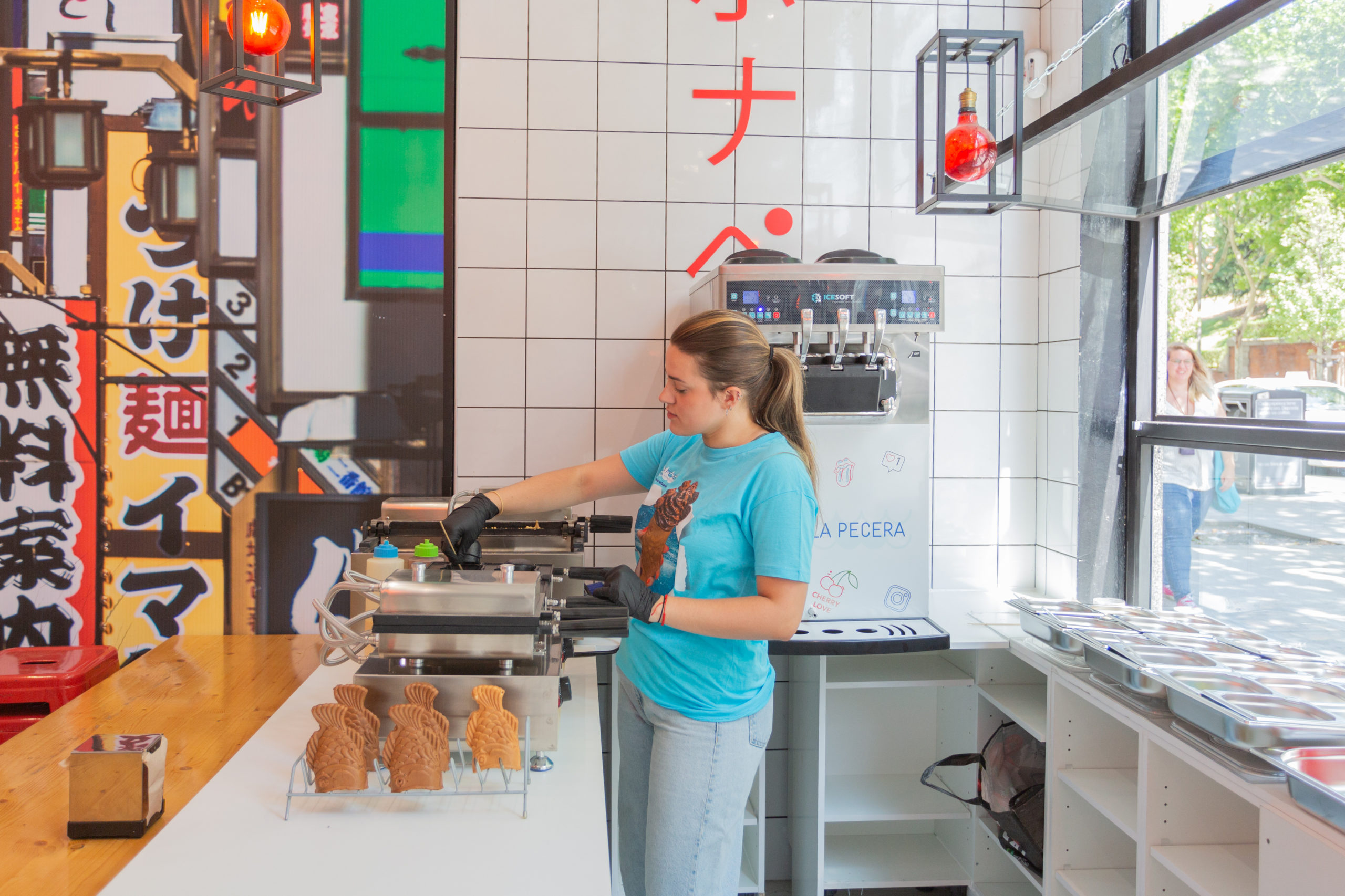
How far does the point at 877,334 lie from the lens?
2.22m

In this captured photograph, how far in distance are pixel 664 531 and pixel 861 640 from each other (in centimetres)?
76

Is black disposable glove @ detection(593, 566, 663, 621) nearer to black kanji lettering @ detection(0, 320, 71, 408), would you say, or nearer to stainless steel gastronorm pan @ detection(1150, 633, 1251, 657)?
stainless steel gastronorm pan @ detection(1150, 633, 1251, 657)

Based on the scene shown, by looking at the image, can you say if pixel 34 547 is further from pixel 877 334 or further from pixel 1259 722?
pixel 1259 722

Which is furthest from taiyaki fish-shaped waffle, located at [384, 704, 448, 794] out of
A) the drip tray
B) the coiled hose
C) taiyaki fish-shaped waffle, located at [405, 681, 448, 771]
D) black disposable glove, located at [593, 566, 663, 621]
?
the drip tray

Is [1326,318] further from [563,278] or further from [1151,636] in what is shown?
[563,278]

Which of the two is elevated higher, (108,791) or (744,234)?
(744,234)

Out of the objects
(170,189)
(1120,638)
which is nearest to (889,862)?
(1120,638)

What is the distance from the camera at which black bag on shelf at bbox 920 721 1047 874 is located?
2.25 meters

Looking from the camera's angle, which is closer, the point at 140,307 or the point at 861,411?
the point at 861,411

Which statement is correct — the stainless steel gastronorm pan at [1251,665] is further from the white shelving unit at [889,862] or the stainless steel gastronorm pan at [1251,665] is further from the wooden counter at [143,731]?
the wooden counter at [143,731]

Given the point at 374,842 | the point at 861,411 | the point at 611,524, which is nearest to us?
the point at 374,842

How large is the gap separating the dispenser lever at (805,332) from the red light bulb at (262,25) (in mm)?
1265

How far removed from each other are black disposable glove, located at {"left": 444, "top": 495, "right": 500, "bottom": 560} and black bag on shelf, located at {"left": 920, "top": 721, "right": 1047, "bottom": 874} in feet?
4.72

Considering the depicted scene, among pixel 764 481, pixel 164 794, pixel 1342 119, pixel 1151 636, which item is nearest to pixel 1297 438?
pixel 1151 636
